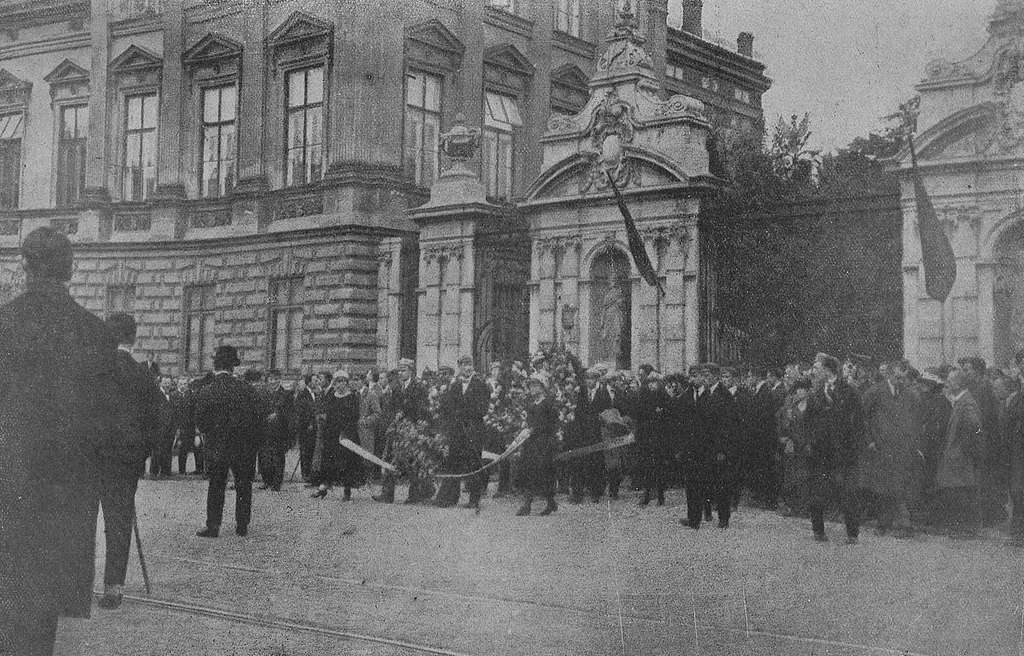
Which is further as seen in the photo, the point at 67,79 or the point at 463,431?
the point at 67,79

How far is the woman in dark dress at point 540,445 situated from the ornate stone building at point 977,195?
220 inches

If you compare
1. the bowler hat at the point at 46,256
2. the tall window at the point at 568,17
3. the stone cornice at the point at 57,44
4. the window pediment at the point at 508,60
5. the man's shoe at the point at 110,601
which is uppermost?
the tall window at the point at 568,17

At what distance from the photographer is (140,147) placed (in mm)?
30328

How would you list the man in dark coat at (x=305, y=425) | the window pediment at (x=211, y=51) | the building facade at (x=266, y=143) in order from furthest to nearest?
the window pediment at (x=211, y=51) → the building facade at (x=266, y=143) → the man in dark coat at (x=305, y=425)

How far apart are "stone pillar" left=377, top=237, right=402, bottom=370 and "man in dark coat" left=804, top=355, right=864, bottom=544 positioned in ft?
42.9

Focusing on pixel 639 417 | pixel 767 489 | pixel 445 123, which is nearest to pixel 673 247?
pixel 639 417

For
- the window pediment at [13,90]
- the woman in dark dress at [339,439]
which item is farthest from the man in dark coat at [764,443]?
the window pediment at [13,90]

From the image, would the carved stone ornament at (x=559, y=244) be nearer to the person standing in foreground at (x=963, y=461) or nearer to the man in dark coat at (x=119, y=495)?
the person standing in foreground at (x=963, y=461)

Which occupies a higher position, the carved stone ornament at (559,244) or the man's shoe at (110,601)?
the carved stone ornament at (559,244)

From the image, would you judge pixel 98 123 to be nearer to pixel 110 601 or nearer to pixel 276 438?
pixel 276 438

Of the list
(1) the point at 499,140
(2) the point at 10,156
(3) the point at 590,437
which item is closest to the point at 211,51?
(2) the point at 10,156

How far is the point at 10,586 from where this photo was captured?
15.2 ft

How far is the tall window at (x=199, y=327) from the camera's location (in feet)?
92.5

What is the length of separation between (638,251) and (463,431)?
17.8ft
